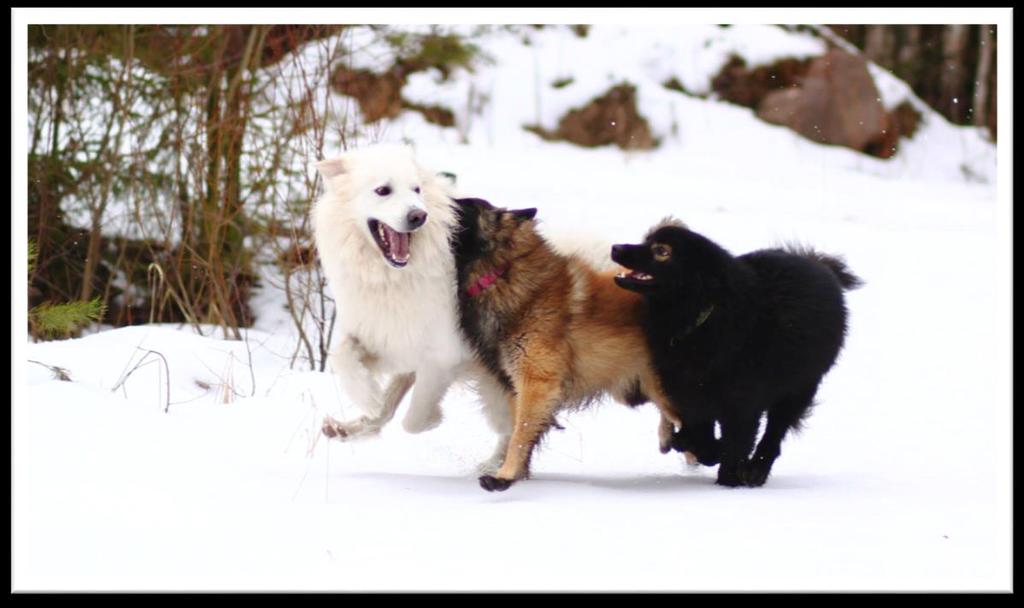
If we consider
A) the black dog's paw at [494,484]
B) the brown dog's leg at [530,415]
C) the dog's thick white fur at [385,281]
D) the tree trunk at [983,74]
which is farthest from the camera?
Result: the tree trunk at [983,74]

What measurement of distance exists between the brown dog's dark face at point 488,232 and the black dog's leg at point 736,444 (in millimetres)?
1214

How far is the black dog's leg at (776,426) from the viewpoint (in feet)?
17.5

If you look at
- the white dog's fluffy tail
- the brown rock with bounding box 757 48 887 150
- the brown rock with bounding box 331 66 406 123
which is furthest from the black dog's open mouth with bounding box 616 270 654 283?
the brown rock with bounding box 757 48 887 150

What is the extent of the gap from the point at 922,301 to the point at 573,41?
25.9 ft

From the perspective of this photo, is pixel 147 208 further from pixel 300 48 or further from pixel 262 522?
pixel 262 522

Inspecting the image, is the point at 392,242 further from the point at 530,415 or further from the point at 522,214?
the point at 530,415

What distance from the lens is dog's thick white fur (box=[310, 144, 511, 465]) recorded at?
16.8 feet

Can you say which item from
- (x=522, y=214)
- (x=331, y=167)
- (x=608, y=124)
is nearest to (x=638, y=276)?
(x=522, y=214)

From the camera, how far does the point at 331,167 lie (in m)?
5.25

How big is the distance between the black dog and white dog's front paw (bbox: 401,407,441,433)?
1045 mm

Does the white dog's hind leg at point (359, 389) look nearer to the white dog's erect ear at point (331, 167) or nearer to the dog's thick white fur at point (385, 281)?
the dog's thick white fur at point (385, 281)

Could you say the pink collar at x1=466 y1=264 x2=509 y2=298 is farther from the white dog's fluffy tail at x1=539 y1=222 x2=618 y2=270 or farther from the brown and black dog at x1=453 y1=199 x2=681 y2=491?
the white dog's fluffy tail at x1=539 y1=222 x2=618 y2=270

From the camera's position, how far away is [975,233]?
13.0m

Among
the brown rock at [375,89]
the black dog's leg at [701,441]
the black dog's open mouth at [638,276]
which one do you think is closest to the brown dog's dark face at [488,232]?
the black dog's open mouth at [638,276]
